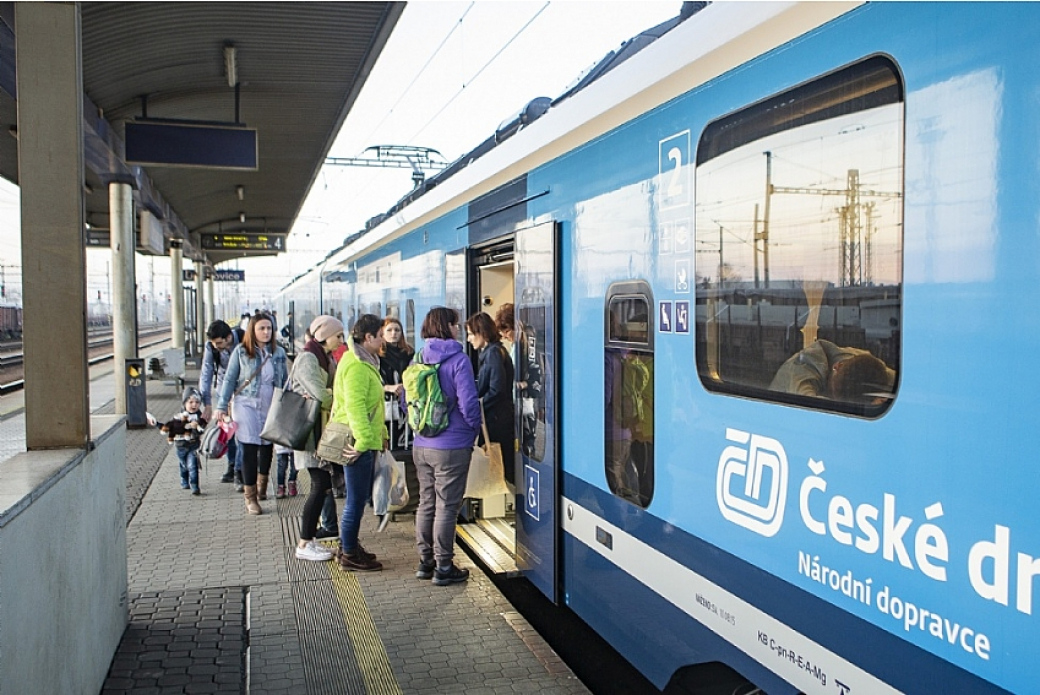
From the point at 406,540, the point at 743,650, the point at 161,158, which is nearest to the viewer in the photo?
the point at 743,650

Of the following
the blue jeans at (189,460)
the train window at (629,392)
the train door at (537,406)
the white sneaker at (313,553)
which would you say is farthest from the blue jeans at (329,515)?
the train window at (629,392)

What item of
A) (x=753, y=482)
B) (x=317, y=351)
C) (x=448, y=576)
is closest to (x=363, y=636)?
(x=448, y=576)

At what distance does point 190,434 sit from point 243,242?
18.3 meters

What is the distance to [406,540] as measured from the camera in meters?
6.43

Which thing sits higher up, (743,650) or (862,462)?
(862,462)

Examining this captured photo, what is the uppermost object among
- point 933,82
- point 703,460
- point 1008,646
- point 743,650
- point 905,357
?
point 933,82

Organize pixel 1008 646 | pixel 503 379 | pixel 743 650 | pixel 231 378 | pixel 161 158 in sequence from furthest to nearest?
pixel 161 158, pixel 231 378, pixel 503 379, pixel 743 650, pixel 1008 646

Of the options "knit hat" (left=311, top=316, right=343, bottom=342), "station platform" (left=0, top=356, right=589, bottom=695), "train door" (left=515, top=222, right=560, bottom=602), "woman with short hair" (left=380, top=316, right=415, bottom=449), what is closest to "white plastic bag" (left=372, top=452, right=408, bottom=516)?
"station platform" (left=0, top=356, right=589, bottom=695)

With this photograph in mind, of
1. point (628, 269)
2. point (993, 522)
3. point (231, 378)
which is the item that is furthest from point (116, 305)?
point (993, 522)

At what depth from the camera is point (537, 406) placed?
14.5ft

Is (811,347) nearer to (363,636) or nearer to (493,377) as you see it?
(363,636)

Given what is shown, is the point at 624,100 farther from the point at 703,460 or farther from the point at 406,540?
the point at 406,540

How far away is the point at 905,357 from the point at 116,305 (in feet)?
39.9

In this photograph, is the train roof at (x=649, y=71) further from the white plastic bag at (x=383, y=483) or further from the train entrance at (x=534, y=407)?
the white plastic bag at (x=383, y=483)
